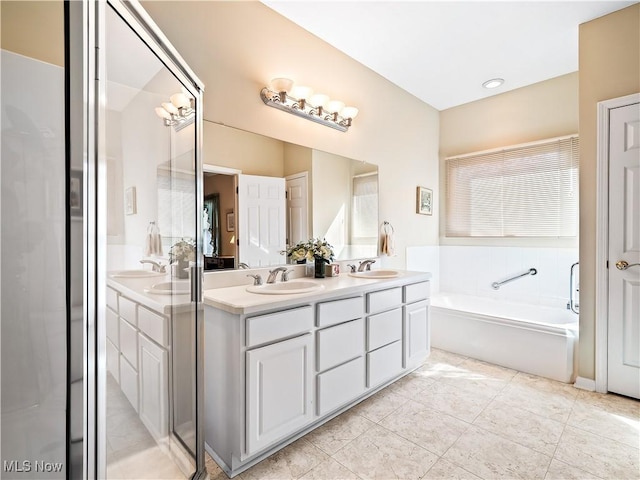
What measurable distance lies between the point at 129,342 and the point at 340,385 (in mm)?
1260

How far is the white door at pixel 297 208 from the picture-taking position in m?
Result: 2.23

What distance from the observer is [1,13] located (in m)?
1.03

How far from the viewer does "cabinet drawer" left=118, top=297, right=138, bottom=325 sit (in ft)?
3.06

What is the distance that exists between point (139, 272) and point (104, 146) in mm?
444

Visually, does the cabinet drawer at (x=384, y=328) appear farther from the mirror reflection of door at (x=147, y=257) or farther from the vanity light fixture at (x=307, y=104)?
the vanity light fixture at (x=307, y=104)

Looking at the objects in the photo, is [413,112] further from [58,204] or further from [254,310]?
[58,204]

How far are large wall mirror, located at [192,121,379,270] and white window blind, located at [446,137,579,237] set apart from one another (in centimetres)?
140

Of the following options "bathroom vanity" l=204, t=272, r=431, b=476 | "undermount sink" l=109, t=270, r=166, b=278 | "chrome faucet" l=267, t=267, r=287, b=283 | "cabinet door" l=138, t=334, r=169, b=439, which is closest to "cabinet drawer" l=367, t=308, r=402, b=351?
"bathroom vanity" l=204, t=272, r=431, b=476

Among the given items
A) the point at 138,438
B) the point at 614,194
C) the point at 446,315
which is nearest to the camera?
the point at 138,438

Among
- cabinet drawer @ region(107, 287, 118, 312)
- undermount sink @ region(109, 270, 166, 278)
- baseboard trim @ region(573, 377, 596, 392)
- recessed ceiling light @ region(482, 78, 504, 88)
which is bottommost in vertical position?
A: baseboard trim @ region(573, 377, 596, 392)

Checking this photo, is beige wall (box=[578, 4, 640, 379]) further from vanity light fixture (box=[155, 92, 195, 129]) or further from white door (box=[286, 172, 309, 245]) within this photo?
vanity light fixture (box=[155, 92, 195, 129])

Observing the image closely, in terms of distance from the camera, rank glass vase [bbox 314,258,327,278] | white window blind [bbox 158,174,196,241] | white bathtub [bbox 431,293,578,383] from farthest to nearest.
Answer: white bathtub [bbox 431,293,578,383] → glass vase [bbox 314,258,327,278] → white window blind [bbox 158,174,196,241]

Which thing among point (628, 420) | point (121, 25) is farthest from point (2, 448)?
point (628, 420)

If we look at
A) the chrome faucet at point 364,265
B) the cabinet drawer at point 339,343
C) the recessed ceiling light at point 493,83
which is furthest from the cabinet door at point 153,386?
the recessed ceiling light at point 493,83
